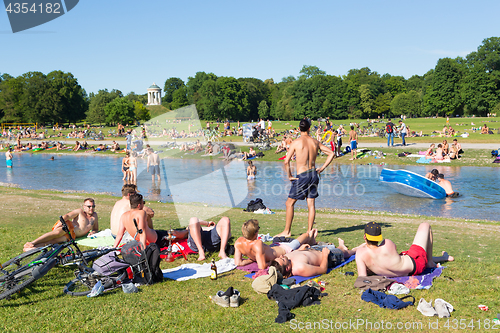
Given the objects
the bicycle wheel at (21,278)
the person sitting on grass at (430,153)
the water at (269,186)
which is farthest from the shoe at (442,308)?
the person sitting on grass at (430,153)

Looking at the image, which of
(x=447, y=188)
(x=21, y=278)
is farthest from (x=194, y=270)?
(x=447, y=188)

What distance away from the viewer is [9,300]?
467cm

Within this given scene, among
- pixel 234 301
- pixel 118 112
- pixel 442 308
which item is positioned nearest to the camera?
pixel 442 308

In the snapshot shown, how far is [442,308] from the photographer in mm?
4160

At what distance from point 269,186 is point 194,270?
42.2ft

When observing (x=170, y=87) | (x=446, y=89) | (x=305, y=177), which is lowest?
(x=305, y=177)

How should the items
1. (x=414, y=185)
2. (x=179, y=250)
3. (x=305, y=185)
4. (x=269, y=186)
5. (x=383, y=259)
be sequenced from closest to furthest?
(x=383, y=259)
(x=179, y=250)
(x=305, y=185)
(x=414, y=185)
(x=269, y=186)

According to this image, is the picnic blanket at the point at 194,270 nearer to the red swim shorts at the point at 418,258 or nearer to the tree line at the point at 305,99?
the red swim shorts at the point at 418,258

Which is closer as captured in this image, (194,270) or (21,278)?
(21,278)

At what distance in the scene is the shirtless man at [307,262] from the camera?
5.48 meters

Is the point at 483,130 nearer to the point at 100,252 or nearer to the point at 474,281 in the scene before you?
the point at 474,281

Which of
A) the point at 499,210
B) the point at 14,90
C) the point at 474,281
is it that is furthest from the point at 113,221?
the point at 14,90

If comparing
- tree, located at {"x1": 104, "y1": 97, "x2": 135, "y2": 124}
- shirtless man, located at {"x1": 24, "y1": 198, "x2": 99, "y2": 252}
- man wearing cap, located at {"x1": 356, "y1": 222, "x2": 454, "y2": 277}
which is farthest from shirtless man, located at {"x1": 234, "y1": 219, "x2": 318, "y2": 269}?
tree, located at {"x1": 104, "y1": 97, "x2": 135, "y2": 124}

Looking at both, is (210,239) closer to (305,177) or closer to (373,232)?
(305,177)
